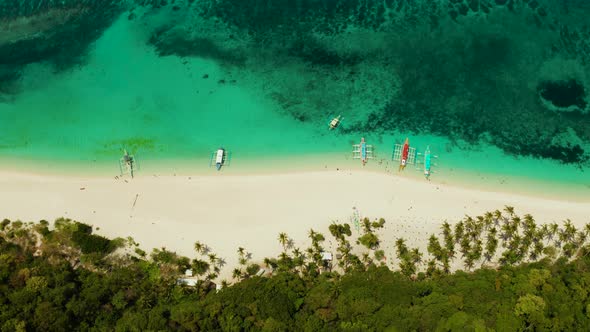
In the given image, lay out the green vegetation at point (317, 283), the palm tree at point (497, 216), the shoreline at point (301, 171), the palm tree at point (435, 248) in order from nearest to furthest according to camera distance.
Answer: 1. the green vegetation at point (317, 283)
2. the palm tree at point (435, 248)
3. the palm tree at point (497, 216)
4. the shoreline at point (301, 171)

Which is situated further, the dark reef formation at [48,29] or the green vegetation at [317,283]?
the dark reef formation at [48,29]

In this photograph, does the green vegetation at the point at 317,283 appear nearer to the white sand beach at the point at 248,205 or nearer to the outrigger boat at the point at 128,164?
the white sand beach at the point at 248,205

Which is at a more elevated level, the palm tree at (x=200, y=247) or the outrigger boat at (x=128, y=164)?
the outrigger boat at (x=128, y=164)

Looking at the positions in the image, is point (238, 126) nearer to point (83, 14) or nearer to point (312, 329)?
point (312, 329)

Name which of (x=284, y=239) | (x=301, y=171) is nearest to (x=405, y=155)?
(x=301, y=171)

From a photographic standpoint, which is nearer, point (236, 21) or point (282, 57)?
point (282, 57)

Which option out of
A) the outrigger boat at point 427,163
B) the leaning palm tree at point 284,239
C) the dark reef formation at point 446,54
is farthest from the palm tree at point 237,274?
the outrigger boat at point 427,163

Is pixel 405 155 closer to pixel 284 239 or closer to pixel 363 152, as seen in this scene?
pixel 363 152

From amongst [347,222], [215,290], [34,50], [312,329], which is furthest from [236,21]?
[312,329]
